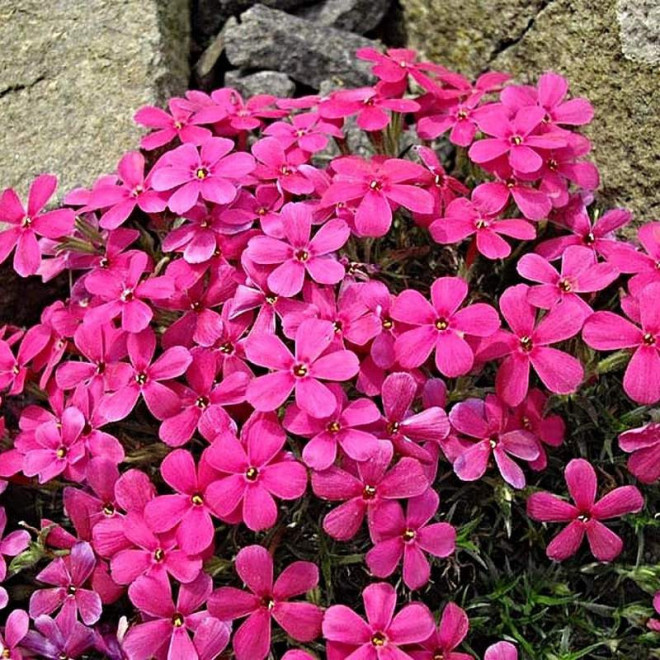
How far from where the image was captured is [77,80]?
294 centimetres

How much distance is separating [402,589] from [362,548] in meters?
0.13

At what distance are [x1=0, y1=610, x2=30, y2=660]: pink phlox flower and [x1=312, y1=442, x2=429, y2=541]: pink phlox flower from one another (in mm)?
691

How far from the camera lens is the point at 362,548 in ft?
7.68

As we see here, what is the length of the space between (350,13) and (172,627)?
2.16m

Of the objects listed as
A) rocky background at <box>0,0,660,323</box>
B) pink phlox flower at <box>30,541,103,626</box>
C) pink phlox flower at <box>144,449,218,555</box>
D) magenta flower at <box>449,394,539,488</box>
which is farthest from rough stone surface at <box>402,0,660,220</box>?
pink phlox flower at <box>30,541,103,626</box>

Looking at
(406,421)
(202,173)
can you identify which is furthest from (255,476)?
(202,173)

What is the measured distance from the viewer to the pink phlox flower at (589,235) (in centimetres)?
250

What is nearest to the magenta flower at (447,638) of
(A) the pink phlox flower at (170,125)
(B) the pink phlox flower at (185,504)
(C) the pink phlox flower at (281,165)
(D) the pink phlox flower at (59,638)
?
(B) the pink phlox flower at (185,504)

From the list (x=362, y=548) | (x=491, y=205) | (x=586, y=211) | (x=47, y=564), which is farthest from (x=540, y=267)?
(x=47, y=564)

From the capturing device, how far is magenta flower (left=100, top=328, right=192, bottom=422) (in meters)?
2.24

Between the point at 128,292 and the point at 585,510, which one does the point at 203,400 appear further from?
the point at 585,510

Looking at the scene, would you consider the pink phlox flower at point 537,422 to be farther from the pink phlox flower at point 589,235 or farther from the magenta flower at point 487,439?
the pink phlox flower at point 589,235

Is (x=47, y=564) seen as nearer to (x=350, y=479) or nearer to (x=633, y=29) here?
(x=350, y=479)

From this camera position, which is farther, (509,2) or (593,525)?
(509,2)
